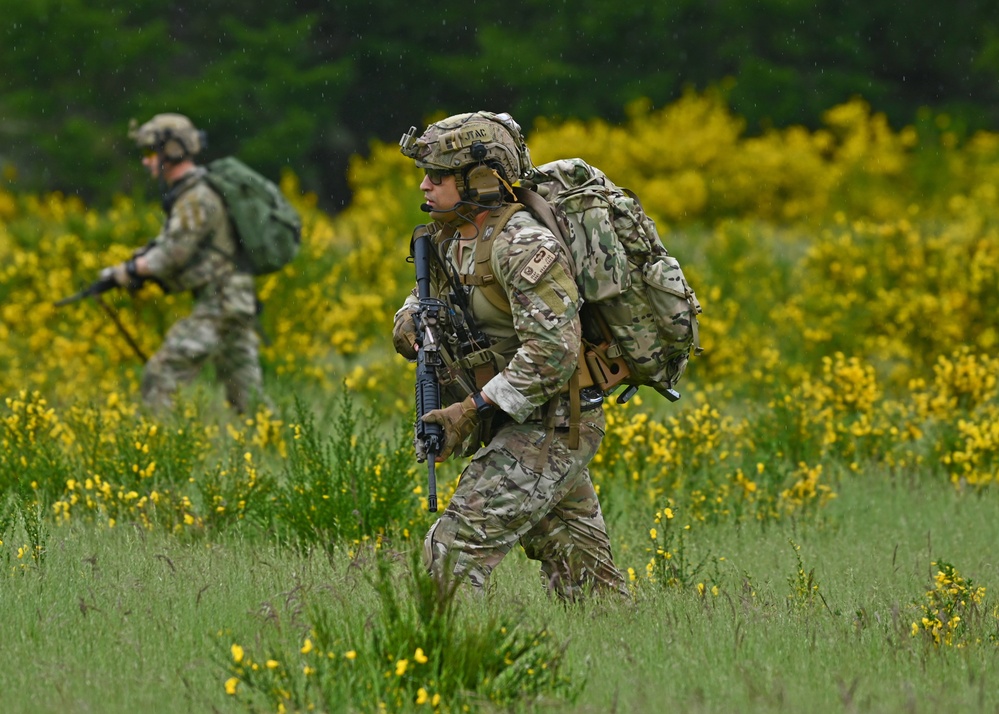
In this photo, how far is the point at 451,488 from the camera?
6520 millimetres

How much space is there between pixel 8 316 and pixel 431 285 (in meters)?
8.27

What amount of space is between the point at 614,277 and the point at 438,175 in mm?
644

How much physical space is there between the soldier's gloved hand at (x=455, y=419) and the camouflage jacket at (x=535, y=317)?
0.26 feet

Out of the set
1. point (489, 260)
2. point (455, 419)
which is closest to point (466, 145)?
point (489, 260)

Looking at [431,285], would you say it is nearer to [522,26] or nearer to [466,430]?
[466,430]

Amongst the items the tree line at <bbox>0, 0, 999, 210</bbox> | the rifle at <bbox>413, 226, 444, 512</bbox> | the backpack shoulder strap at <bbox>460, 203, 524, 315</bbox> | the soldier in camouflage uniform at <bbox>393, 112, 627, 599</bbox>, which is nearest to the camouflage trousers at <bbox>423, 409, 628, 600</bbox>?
the soldier in camouflage uniform at <bbox>393, 112, 627, 599</bbox>

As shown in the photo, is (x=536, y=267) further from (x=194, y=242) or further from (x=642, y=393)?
(x=642, y=393)

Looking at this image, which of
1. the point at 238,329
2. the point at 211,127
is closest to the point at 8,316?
the point at 238,329

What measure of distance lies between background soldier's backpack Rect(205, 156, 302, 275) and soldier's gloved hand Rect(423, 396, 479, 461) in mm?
4863

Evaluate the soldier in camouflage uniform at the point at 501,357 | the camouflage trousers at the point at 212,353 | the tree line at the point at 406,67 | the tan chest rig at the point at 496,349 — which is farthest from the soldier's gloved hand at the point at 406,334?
the tree line at the point at 406,67

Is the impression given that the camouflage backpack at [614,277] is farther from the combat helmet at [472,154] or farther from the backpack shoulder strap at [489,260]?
the combat helmet at [472,154]

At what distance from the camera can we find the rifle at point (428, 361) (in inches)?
175

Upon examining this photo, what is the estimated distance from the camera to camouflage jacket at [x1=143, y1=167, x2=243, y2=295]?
8.91m

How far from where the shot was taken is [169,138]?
8898 mm
